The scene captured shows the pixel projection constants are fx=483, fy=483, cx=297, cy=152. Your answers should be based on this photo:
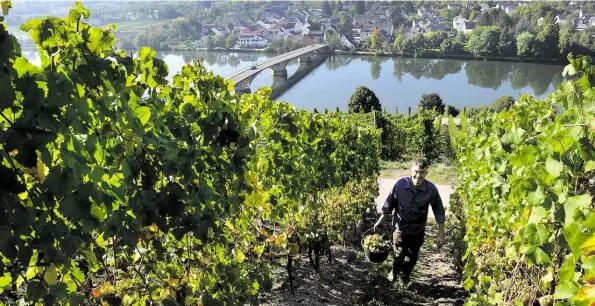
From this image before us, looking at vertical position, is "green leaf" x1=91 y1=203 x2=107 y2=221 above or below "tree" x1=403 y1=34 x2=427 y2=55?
above

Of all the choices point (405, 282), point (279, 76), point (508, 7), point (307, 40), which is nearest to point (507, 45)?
point (279, 76)

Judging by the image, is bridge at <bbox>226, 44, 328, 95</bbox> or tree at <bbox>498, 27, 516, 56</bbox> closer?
bridge at <bbox>226, 44, 328, 95</bbox>

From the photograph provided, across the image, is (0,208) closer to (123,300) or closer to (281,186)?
(123,300)

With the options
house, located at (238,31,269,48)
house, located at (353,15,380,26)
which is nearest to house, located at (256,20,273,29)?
house, located at (238,31,269,48)

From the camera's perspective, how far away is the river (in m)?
48.8

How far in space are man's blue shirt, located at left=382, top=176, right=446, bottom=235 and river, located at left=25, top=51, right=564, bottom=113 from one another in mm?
38954

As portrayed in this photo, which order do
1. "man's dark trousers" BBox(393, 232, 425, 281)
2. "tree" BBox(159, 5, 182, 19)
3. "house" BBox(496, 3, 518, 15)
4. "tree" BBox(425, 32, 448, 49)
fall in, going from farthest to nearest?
1. "house" BBox(496, 3, 518, 15)
2. "tree" BBox(159, 5, 182, 19)
3. "tree" BBox(425, 32, 448, 49)
4. "man's dark trousers" BBox(393, 232, 425, 281)

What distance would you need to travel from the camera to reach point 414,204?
4617 millimetres

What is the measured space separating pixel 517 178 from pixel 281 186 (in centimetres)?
213

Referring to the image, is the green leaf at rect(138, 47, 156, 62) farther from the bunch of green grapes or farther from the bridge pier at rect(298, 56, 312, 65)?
the bridge pier at rect(298, 56, 312, 65)

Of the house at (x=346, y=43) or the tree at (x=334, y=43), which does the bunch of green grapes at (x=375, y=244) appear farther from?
the house at (x=346, y=43)

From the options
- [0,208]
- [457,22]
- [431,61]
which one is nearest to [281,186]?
[0,208]

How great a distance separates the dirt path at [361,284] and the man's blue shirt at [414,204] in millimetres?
447

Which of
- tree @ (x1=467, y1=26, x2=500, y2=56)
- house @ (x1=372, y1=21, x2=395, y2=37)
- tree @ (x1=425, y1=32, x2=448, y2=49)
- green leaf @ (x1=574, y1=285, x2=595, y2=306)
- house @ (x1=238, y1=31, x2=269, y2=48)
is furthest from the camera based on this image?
house @ (x1=372, y1=21, x2=395, y2=37)
